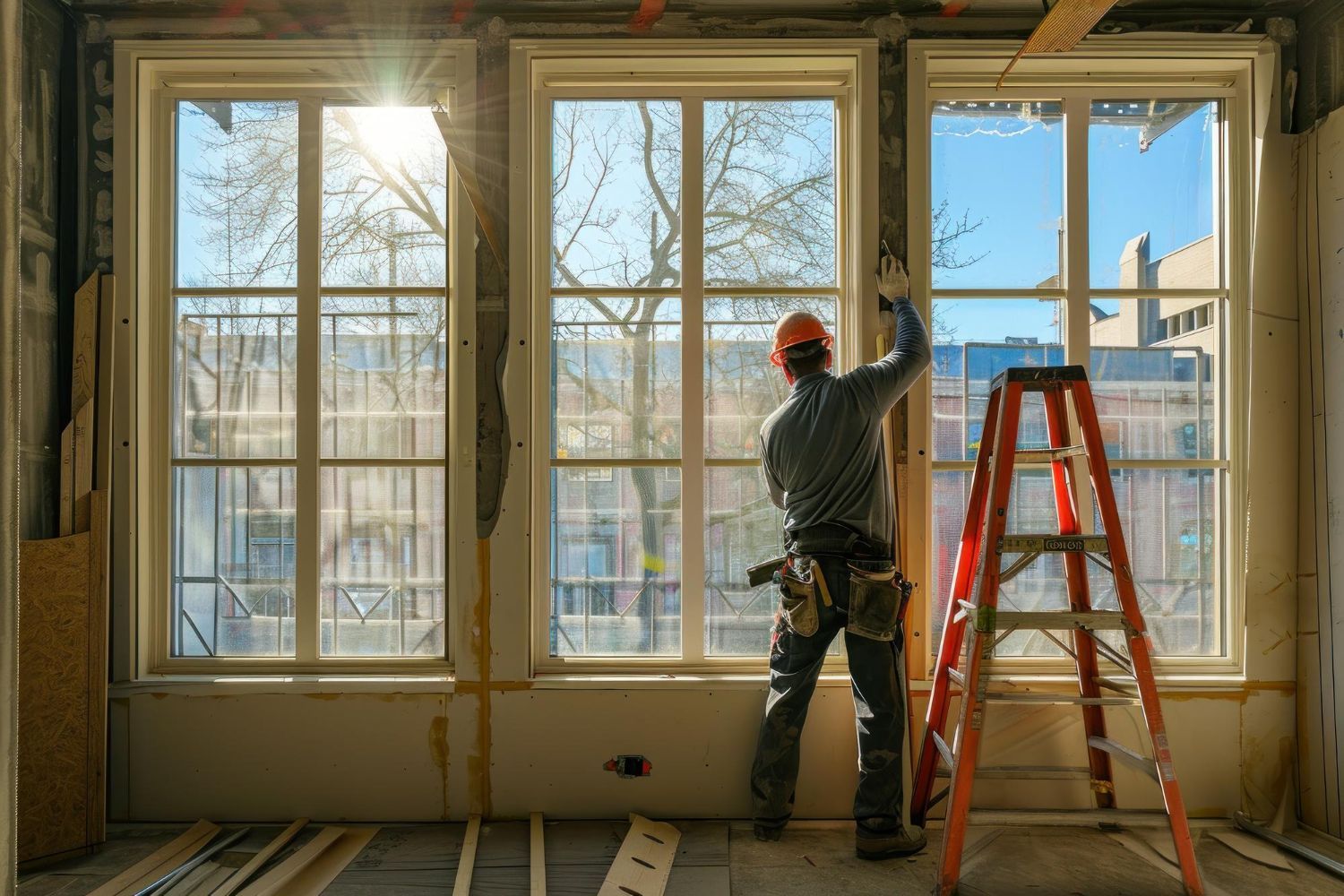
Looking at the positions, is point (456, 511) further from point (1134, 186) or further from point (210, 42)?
point (1134, 186)

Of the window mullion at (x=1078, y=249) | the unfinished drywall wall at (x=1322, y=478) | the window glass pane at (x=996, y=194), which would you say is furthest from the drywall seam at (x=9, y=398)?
→ the unfinished drywall wall at (x=1322, y=478)

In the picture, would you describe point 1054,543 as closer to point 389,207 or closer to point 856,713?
point 856,713

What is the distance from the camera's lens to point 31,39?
97.4 inches

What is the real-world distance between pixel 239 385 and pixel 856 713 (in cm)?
241

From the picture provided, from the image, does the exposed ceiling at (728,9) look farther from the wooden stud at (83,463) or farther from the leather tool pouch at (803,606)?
the leather tool pouch at (803,606)

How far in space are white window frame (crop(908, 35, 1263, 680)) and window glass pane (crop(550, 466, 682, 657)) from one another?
84 centimetres

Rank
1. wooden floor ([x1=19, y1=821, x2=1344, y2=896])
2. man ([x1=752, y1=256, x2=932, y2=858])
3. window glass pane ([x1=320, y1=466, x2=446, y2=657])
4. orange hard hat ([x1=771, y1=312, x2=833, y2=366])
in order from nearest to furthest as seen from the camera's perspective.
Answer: wooden floor ([x1=19, y1=821, x2=1344, y2=896])
man ([x1=752, y1=256, x2=932, y2=858])
orange hard hat ([x1=771, y1=312, x2=833, y2=366])
window glass pane ([x1=320, y1=466, x2=446, y2=657])

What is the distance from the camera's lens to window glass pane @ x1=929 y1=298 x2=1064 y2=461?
269 centimetres

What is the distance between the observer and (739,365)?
107 inches

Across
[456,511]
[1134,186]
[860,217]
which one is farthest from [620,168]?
[1134,186]

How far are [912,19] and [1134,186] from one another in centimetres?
100

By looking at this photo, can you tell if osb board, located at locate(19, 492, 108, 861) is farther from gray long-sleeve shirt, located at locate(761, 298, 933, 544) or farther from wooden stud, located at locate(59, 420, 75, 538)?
gray long-sleeve shirt, located at locate(761, 298, 933, 544)

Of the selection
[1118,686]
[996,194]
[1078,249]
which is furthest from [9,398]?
[1078,249]

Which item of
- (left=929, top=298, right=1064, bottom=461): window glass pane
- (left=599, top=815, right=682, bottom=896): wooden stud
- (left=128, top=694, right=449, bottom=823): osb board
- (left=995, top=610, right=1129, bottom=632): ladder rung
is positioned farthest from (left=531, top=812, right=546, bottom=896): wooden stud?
(left=929, top=298, right=1064, bottom=461): window glass pane
